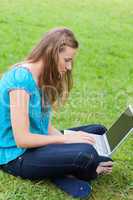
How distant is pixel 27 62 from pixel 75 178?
0.86m

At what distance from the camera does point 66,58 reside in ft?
12.3

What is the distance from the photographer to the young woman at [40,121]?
12.1 feet

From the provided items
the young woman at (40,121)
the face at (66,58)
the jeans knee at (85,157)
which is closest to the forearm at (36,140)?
the young woman at (40,121)

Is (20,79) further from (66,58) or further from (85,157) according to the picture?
(85,157)

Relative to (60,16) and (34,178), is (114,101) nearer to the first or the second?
(34,178)

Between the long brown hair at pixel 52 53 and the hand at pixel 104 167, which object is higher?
the long brown hair at pixel 52 53

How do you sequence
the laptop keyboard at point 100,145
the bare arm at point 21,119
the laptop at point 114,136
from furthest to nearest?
the laptop keyboard at point 100,145 < the laptop at point 114,136 < the bare arm at point 21,119

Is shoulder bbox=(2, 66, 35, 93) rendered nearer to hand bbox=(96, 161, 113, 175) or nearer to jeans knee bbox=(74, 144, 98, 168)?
jeans knee bbox=(74, 144, 98, 168)

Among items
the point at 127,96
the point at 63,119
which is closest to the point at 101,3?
the point at 127,96

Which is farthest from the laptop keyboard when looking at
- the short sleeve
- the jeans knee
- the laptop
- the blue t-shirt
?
the short sleeve

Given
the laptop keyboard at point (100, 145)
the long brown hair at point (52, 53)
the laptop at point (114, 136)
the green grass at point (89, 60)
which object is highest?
the long brown hair at point (52, 53)

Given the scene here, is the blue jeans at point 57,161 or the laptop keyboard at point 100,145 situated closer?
the blue jeans at point 57,161

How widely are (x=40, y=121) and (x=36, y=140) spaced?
21 centimetres

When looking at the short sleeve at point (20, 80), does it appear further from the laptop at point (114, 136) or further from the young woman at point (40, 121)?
the laptop at point (114, 136)
